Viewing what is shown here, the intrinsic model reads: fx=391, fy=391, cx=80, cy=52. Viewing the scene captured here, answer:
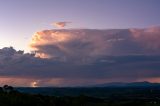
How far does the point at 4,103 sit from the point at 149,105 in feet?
252

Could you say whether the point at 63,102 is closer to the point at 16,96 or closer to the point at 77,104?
the point at 77,104

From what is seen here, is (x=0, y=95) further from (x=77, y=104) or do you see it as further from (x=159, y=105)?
(x=159, y=105)

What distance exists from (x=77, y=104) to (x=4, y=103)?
3019 cm

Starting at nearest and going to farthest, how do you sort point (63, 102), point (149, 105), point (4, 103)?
point (4, 103) < point (63, 102) < point (149, 105)

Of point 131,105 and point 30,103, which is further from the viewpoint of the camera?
point 131,105

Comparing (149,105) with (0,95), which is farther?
(149,105)

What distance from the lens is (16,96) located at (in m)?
144

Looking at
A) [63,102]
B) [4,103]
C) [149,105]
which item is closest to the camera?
[4,103]

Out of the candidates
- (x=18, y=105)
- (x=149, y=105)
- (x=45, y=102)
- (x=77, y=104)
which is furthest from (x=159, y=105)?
(x=18, y=105)

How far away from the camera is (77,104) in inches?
5802

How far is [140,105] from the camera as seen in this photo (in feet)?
611

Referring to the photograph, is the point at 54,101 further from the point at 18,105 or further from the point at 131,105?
the point at 131,105

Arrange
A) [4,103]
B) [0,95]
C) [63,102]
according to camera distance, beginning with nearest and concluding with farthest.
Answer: [4,103] < [0,95] < [63,102]

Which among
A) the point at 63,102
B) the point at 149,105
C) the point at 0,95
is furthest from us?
the point at 149,105
